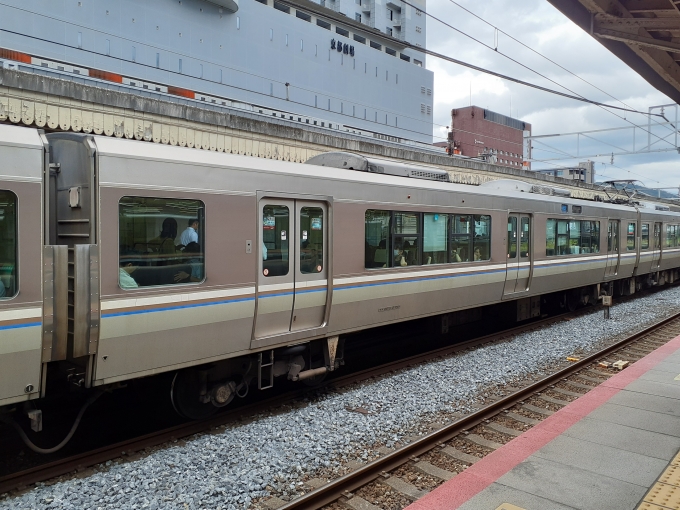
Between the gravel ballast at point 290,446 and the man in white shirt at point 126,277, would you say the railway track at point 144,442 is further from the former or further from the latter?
the man in white shirt at point 126,277

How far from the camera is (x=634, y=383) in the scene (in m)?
7.98

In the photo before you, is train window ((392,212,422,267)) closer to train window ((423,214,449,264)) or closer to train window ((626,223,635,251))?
train window ((423,214,449,264))

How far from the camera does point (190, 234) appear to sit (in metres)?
5.70

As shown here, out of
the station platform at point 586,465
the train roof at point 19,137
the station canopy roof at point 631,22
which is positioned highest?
the station canopy roof at point 631,22

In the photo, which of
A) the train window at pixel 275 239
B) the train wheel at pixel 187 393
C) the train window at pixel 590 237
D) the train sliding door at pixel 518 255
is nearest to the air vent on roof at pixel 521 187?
the train sliding door at pixel 518 255

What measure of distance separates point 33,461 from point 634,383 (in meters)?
7.84

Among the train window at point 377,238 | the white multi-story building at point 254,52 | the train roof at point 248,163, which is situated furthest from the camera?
the white multi-story building at point 254,52

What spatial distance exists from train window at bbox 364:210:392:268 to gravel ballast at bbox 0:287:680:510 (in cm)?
181

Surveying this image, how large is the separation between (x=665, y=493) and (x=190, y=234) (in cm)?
493

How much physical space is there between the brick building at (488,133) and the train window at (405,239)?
266ft

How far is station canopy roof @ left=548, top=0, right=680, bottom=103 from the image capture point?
228 inches

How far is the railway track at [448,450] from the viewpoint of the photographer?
15.3 feet

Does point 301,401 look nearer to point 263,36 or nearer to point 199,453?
point 199,453

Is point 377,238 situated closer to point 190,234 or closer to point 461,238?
point 461,238
